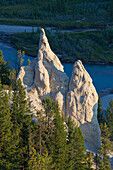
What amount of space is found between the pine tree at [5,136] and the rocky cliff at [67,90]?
394 centimetres

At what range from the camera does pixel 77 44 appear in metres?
110

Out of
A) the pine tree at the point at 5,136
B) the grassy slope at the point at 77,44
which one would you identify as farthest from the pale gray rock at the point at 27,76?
the grassy slope at the point at 77,44

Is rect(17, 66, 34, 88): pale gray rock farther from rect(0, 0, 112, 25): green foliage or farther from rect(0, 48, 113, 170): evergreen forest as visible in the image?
rect(0, 0, 112, 25): green foliage

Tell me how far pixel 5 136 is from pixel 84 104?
323 inches

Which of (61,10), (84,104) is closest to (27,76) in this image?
(84,104)

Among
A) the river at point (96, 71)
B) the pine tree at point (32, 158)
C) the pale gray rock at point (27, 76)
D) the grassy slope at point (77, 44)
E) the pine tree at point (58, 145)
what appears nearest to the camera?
the pine tree at point (32, 158)

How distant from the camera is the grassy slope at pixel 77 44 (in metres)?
101

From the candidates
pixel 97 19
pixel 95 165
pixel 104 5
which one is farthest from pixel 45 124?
pixel 104 5

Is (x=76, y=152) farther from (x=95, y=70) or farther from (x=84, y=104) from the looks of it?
(x=95, y=70)

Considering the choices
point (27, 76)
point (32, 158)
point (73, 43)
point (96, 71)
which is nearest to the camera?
point (32, 158)

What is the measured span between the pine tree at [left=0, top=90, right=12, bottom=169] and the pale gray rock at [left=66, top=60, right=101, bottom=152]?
6313 mm

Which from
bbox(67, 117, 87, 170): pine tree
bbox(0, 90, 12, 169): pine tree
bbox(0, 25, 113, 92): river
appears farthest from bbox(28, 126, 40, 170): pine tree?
bbox(0, 25, 113, 92): river

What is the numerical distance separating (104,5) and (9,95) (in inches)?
5391

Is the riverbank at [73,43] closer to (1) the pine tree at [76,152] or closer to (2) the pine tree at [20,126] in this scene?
(2) the pine tree at [20,126]
